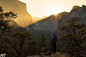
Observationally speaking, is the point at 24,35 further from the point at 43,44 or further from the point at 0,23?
the point at 43,44

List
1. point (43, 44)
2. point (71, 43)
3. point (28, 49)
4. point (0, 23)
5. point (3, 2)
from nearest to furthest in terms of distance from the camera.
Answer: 1. point (0, 23)
2. point (71, 43)
3. point (28, 49)
4. point (43, 44)
5. point (3, 2)

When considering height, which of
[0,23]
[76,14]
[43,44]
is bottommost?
[43,44]

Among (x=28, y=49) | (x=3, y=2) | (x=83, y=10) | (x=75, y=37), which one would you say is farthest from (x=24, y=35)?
(x=3, y=2)

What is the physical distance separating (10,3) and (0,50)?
220 metres

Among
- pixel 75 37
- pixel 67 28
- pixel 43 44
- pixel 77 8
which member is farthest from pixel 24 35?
pixel 77 8

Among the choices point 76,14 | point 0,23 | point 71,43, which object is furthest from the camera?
point 76,14

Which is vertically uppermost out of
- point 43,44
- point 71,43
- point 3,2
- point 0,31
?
point 3,2

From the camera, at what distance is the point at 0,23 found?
8211mm

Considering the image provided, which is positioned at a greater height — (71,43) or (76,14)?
(76,14)

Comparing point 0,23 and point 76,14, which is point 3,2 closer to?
point 76,14

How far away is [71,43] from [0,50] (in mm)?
10440

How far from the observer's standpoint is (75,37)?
11117mm

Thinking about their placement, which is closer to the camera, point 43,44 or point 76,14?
point 43,44

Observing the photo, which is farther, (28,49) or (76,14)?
(76,14)
